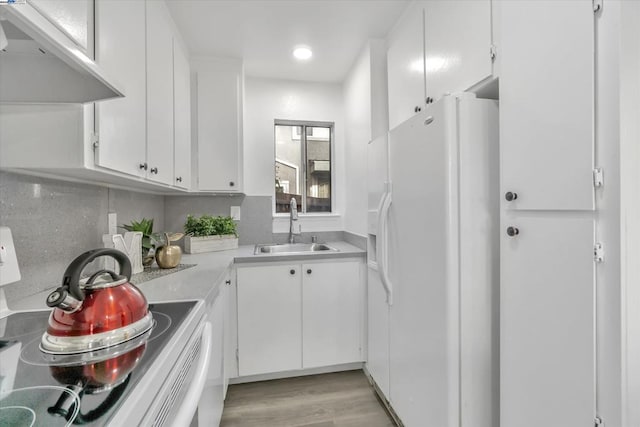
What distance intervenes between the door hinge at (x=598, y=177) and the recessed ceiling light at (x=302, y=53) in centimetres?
210

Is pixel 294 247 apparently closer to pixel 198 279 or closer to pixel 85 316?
pixel 198 279

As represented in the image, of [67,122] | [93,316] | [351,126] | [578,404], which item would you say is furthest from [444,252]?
[351,126]

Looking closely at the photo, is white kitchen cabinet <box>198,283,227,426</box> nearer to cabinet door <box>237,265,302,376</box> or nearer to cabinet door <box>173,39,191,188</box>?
cabinet door <box>237,265,302,376</box>

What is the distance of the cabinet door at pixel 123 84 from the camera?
3.18 ft

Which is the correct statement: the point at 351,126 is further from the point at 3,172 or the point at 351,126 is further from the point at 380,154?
the point at 3,172

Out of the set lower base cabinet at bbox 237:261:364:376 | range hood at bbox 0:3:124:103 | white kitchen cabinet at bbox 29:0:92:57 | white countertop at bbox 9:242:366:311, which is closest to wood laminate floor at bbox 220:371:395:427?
lower base cabinet at bbox 237:261:364:376

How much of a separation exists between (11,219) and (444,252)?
62.7 inches

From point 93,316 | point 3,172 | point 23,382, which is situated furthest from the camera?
point 3,172

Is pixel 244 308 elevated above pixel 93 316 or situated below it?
below

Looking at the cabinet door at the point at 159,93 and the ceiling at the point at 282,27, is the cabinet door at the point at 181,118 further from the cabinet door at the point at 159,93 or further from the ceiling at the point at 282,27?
the ceiling at the point at 282,27

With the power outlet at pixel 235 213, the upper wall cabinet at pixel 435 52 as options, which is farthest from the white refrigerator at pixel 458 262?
the power outlet at pixel 235 213

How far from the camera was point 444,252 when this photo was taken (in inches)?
45.0

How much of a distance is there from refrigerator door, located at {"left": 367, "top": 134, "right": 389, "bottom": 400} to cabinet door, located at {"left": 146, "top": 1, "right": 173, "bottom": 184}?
50.5 inches

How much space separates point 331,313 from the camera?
2.15m
